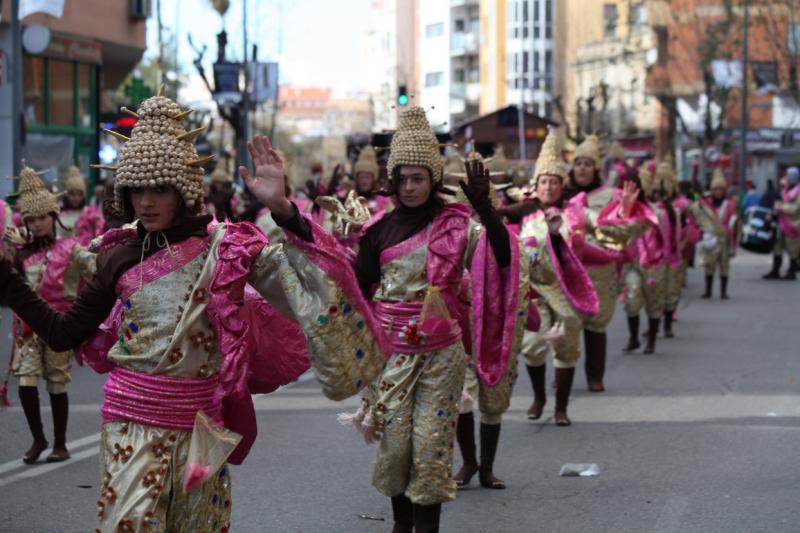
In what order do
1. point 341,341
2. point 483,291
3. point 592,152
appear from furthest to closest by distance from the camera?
point 592,152
point 483,291
point 341,341

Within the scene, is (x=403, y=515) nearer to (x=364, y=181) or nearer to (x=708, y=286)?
(x=364, y=181)

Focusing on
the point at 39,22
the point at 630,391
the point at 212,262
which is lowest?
the point at 630,391

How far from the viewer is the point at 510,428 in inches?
411

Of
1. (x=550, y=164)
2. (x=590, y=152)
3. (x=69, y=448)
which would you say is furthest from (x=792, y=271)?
(x=69, y=448)

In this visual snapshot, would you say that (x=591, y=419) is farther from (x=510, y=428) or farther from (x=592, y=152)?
(x=592, y=152)

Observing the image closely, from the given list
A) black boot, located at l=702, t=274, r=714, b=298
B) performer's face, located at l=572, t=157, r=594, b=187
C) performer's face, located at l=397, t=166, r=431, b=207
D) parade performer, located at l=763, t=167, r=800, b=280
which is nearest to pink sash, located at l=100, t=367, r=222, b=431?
performer's face, located at l=397, t=166, r=431, b=207

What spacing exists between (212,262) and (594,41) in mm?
68958

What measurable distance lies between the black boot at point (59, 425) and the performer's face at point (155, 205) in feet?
14.9

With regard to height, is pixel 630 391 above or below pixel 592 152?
below

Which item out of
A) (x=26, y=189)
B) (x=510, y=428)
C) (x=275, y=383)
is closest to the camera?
(x=275, y=383)

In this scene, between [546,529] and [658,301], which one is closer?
[546,529]

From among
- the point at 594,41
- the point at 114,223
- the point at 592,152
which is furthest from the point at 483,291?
the point at 594,41

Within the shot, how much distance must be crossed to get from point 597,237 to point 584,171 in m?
0.68

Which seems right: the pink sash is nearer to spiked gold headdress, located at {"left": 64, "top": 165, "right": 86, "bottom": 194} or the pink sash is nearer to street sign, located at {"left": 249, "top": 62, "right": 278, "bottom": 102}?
spiked gold headdress, located at {"left": 64, "top": 165, "right": 86, "bottom": 194}
